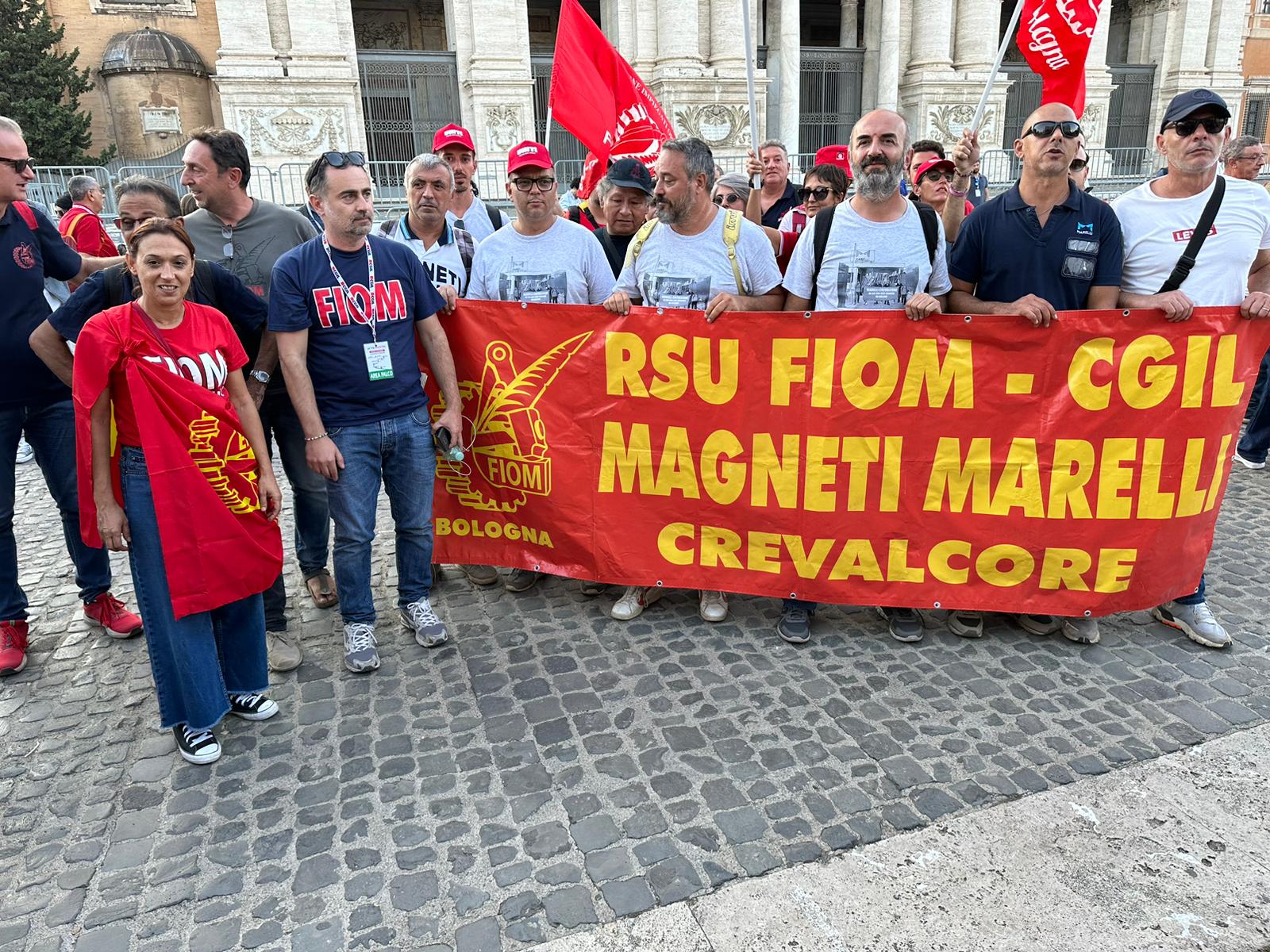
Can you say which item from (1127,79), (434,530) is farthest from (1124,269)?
(1127,79)

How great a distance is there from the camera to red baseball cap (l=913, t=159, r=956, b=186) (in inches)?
221

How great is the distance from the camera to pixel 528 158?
4500mm

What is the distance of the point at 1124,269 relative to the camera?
4.04 metres

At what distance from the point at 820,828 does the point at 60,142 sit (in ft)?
102

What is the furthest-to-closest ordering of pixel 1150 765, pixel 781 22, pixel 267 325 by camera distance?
pixel 781 22 → pixel 267 325 → pixel 1150 765

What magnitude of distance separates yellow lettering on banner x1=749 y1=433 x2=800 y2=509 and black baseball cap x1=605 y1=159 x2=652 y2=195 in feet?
5.41

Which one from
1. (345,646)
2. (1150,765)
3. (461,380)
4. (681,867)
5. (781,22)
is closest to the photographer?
(681,867)

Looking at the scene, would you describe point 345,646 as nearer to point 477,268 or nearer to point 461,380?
point 461,380

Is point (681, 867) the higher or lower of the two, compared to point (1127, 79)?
lower

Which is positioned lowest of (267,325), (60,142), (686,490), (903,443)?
(686,490)

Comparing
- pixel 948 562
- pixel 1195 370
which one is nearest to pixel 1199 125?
pixel 1195 370

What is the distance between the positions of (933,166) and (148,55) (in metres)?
29.0

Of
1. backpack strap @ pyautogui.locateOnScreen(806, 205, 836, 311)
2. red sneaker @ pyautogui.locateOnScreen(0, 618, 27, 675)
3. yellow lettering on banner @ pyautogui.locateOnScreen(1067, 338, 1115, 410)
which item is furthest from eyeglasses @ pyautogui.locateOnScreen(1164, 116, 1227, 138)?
red sneaker @ pyautogui.locateOnScreen(0, 618, 27, 675)

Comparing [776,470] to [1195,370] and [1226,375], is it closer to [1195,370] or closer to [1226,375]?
[1195,370]
